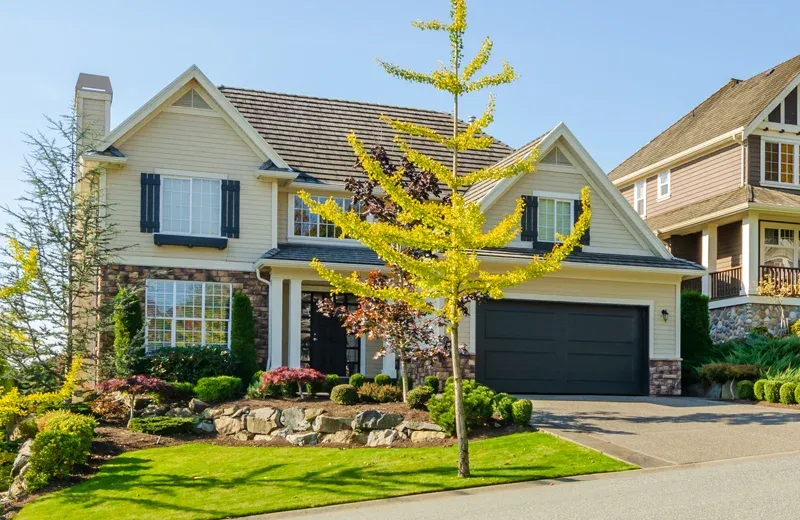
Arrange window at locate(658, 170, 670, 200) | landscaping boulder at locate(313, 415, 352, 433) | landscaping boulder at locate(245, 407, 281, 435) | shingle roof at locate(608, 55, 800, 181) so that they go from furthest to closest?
window at locate(658, 170, 670, 200)
shingle roof at locate(608, 55, 800, 181)
landscaping boulder at locate(245, 407, 281, 435)
landscaping boulder at locate(313, 415, 352, 433)

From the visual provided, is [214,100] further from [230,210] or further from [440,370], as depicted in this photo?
[440,370]

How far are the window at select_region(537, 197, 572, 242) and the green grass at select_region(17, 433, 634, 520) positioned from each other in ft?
26.6

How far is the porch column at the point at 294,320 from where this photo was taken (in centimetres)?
1994

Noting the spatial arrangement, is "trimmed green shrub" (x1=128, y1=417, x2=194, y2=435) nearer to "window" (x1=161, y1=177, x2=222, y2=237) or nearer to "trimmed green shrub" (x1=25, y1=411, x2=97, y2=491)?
"trimmed green shrub" (x1=25, y1=411, x2=97, y2=491)

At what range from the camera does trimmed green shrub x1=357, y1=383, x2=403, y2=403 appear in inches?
664

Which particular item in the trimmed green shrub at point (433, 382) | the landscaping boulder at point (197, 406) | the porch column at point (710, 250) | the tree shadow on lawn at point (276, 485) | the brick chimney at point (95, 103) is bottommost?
the tree shadow on lawn at point (276, 485)

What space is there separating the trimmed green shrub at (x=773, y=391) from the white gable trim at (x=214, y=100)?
1155 centimetres

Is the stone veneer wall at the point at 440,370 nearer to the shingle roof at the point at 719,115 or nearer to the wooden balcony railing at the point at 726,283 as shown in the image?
the wooden balcony railing at the point at 726,283

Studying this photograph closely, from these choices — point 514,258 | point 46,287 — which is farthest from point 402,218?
point 46,287

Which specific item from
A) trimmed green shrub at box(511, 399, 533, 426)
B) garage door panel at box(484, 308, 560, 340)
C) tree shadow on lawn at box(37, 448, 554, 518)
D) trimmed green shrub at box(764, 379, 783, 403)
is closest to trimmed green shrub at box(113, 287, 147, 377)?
tree shadow on lawn at box(37, 448, 554, 518)

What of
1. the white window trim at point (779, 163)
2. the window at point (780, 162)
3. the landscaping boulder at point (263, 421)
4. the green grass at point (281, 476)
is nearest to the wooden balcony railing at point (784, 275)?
the white window trim at point (779, 163)

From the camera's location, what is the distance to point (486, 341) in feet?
66.2

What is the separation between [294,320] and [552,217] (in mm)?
6665

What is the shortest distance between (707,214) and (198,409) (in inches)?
666
